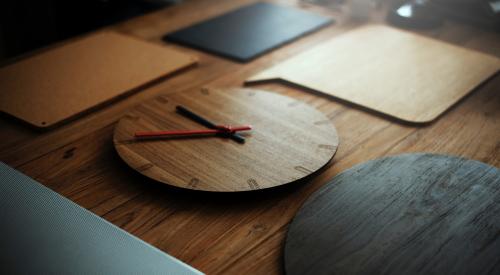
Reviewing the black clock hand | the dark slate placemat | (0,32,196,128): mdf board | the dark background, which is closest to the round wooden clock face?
the black clock hand

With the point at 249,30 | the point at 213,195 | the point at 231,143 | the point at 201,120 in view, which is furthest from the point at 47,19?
the point at 213,195

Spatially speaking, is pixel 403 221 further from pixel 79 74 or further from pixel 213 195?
pixel 79 74

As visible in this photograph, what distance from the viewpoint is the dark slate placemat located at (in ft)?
5.23

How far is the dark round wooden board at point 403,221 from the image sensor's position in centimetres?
80

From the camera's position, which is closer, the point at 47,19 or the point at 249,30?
the point at 249,30

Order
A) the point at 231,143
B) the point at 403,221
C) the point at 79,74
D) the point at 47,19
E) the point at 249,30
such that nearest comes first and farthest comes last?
the point at 403,221
the point at 231,143
the point at 79,74
the point at 249,30
the point at 47,19

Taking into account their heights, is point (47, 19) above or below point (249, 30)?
below

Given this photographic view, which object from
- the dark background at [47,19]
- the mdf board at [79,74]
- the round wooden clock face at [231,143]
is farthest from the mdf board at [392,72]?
the dark background at [47,19]

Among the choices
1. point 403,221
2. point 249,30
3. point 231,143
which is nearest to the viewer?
point 403,221

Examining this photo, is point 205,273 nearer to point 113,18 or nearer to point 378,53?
point 378,53

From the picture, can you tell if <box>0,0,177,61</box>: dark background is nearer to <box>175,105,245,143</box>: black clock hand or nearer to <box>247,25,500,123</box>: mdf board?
<box>247,25,500,123</box>: mdf board

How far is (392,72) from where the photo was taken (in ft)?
4.72

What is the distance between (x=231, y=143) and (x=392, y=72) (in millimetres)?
554

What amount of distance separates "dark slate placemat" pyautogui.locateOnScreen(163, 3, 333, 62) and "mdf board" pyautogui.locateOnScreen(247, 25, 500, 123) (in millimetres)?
115
